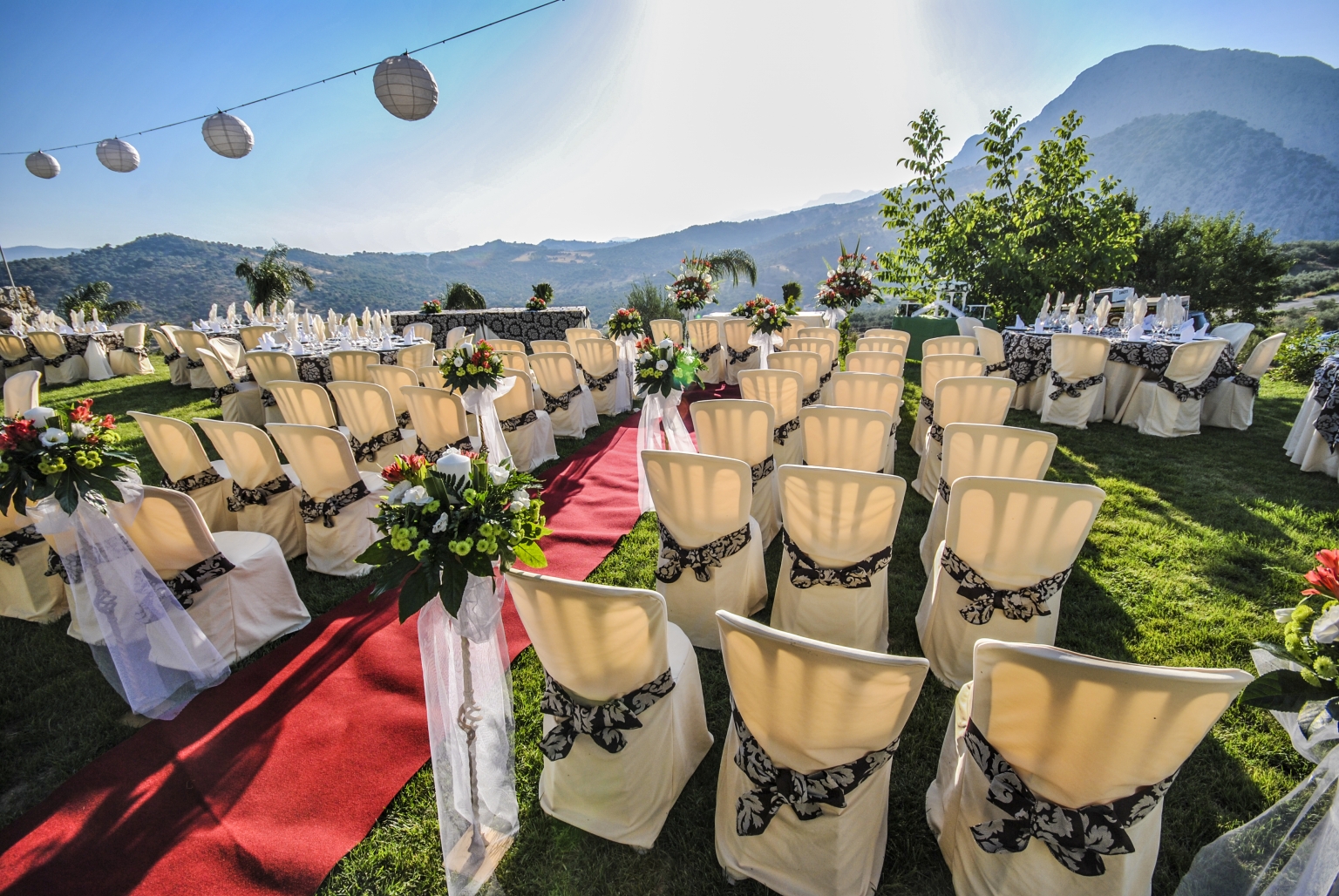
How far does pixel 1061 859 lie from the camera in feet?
4.21

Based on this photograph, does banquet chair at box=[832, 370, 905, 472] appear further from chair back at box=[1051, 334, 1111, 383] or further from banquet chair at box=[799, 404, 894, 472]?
chair back at box=[1051, 334, 1111, 383]

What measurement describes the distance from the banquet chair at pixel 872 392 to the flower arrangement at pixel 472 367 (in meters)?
2.64

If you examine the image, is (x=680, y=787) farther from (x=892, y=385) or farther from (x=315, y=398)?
(x=315, y=398)

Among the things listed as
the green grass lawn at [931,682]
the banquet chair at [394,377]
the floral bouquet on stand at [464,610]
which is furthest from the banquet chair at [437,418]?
the floral bouquet on stand at [464,610]

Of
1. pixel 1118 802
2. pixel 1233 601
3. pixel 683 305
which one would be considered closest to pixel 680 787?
pixel 1118 802

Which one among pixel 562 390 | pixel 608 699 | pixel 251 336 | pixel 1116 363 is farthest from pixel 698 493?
pixel 251 336

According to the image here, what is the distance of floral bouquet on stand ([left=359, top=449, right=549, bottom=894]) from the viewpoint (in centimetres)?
148

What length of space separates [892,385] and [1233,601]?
2.17 m

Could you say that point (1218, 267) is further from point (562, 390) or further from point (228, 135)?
point (228, 135)

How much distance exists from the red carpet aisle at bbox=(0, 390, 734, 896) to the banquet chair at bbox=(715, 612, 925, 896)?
1.35 m

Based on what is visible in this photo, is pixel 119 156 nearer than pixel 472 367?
No

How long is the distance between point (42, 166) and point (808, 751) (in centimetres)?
1174

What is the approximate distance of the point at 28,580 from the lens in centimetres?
284

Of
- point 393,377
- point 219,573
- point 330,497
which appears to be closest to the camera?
point 219,573
